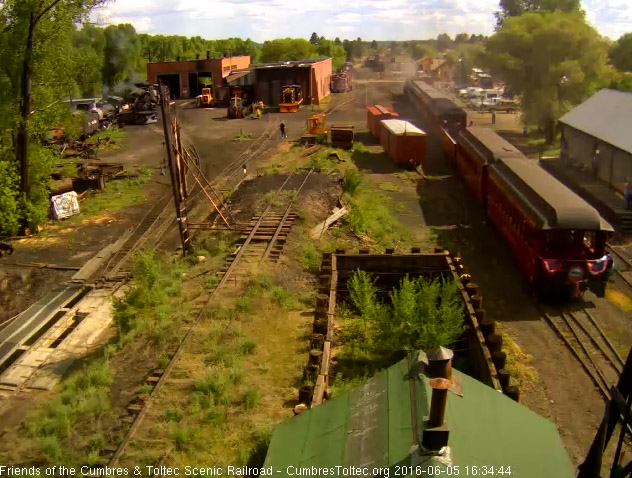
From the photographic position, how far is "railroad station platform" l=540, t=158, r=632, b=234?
21.6 m

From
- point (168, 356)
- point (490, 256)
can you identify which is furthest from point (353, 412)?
point (490, 256)

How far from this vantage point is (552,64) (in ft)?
124

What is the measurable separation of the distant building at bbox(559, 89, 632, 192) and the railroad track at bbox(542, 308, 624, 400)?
1241 cm

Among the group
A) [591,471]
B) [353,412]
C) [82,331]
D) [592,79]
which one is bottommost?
[82,331]

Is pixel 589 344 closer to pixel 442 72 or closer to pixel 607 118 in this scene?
pixel 607 118

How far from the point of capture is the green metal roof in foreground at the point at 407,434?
196 inches

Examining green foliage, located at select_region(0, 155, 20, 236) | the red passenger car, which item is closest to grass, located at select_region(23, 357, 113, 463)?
green foliage, located at select_region(0, 155, 20, 236)

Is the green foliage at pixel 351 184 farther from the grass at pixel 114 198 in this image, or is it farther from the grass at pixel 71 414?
the grass at pixel 71 414

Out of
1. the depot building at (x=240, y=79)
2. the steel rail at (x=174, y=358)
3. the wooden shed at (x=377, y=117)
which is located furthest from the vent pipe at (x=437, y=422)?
the depot building at (x=240, y=79)

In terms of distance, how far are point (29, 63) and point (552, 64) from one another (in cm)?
3036

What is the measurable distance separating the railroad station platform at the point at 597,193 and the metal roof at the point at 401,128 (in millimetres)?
6919

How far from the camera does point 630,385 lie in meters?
5.63

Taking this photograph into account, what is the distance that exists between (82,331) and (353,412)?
10.3 meters

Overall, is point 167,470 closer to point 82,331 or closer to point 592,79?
point 82,331
